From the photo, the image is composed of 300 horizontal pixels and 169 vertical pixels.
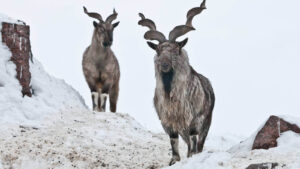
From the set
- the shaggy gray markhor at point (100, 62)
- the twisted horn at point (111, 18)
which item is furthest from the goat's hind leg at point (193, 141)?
the twisted horn at point (111, 18)

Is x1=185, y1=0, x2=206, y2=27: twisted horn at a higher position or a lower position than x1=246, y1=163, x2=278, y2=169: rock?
higher

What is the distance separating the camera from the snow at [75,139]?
781 centimetres

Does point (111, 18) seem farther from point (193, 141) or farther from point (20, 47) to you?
point (193, 141)

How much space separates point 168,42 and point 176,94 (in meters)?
0.95

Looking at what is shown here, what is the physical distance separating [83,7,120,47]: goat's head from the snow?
5.42ft

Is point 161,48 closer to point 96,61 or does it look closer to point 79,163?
point 79,163

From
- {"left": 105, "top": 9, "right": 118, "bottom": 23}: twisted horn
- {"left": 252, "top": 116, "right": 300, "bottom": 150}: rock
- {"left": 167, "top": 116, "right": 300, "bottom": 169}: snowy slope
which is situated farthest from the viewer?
{"left": 105, "top": 9, "right": 118, "bottom": 23}: twisted horn

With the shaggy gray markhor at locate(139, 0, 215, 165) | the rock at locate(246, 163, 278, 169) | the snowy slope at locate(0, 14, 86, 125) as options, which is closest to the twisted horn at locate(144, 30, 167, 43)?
the shaggy gray markhor at locate(139, 0, 215, 165)

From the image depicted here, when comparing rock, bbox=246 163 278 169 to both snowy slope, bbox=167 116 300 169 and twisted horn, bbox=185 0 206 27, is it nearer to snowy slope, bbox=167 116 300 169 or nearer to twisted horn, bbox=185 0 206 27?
snowy slope, bbox=167 116 300 169

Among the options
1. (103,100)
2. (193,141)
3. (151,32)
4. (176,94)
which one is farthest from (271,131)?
(103,100)

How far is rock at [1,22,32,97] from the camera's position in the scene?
Answer: 12398mm

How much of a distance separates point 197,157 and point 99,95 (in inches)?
Answer: 294

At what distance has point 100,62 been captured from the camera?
591 inches

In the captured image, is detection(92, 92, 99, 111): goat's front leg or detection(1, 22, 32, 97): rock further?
detection(92, 92, 99, 111): goat's front leg
